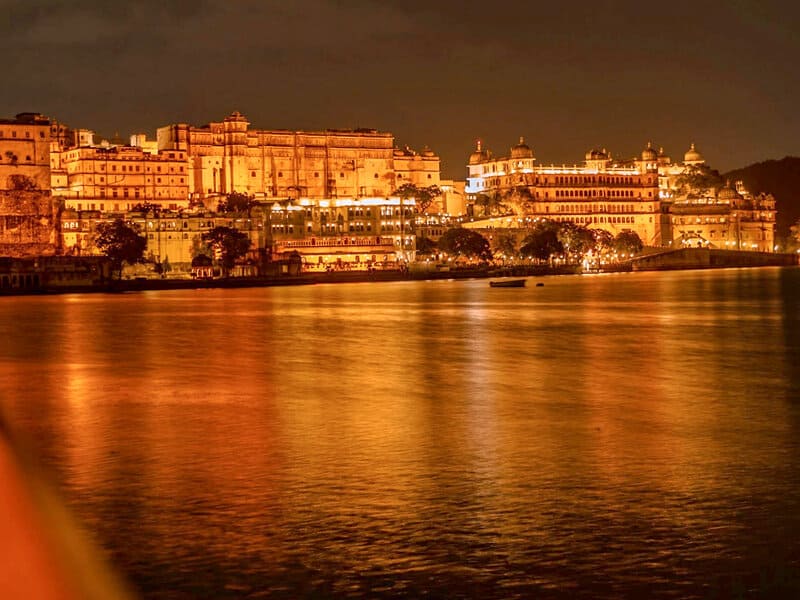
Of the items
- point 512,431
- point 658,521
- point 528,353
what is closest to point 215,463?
point 512,431

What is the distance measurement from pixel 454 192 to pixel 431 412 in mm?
142414

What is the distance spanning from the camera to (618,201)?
15300 cm

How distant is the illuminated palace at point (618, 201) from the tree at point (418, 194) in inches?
303

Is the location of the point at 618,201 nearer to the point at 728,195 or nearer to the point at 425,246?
the point at 728,195

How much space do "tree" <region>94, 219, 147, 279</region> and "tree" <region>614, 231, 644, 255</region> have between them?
62.2 m

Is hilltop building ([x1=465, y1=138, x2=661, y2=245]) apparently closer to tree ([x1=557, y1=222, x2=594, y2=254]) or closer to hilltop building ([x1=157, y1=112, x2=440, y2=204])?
tree ([x1=557, y1=222, x2=594, y2=254])

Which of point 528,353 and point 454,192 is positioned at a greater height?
point 454,192

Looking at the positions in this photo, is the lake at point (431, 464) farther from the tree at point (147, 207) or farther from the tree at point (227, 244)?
the tree at point (147, 207)

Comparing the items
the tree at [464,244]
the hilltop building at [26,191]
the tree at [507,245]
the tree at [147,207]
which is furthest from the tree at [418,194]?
the hilltop building at [26,191]

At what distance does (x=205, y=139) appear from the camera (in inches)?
5162

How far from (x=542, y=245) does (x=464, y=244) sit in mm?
9242

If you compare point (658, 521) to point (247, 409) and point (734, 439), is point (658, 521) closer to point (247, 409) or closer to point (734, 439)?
point (734, 439)

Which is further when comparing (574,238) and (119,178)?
(574,238)

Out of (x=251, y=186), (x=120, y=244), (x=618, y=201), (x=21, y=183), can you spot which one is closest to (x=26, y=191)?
(x=21, y=183)
